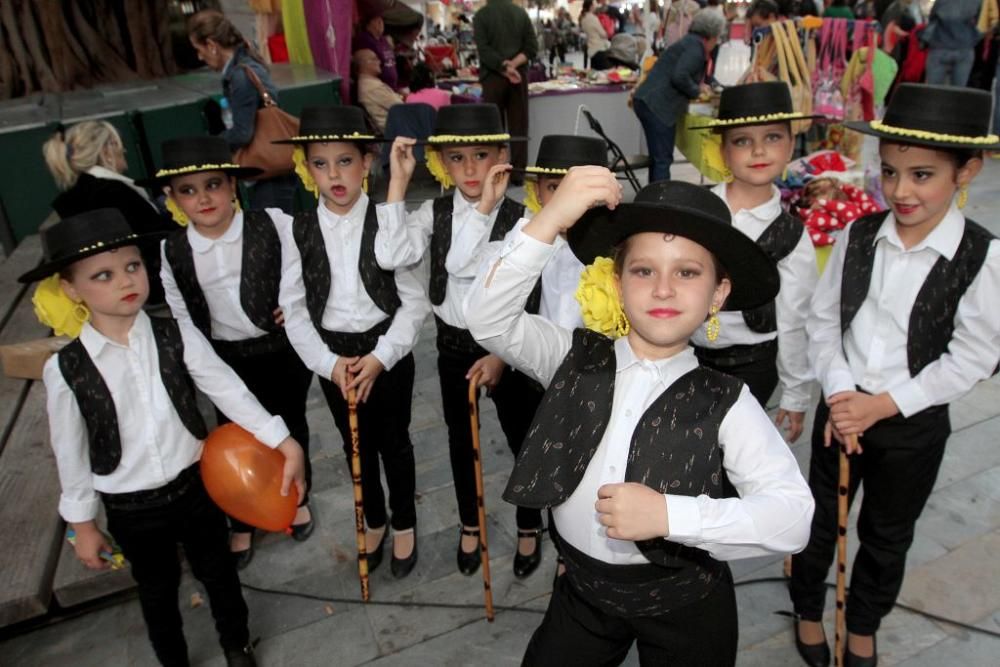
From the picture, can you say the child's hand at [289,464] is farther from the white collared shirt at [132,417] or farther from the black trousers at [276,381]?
the black trousers at [276,381]

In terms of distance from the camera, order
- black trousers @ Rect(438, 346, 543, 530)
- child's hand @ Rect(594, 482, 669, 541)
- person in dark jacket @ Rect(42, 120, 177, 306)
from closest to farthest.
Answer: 1. child's hand @ Rect(594, 482, 669, 541)
2. black trousers @ Rect(438, 346, 543, 530)
3. person in dark jacket @ Rect(42, 120, 177, 306)

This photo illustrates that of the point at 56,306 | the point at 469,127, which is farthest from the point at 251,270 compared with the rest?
the point at 469,127

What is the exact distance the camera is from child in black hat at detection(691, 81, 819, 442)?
260 cm

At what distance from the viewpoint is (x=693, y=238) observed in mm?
1604

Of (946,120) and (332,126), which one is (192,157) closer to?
(332,126)

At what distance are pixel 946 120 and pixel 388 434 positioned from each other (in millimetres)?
2373

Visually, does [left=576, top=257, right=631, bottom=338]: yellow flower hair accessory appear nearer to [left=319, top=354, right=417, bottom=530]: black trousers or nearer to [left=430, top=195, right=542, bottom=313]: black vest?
[left=430, top=195, right=542, bottom=313]: black vest

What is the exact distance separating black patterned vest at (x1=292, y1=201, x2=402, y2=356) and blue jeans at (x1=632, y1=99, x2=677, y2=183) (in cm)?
517

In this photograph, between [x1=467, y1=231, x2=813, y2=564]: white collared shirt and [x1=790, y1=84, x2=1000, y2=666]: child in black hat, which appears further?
[x1=790, y1=84, x2=1000, y2=666]: child in black hat

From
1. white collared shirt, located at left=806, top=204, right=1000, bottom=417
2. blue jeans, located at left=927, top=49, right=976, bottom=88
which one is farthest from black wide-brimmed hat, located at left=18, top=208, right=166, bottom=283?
blue jeans, located at left=927, top=49, right=976, bottom=88

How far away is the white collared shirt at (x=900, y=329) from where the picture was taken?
6.77 feet

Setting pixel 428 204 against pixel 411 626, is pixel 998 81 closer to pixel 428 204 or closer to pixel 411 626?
pixel 428 204

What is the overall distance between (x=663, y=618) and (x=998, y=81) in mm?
10127

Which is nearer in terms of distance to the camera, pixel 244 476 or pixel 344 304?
pixel 244 476
